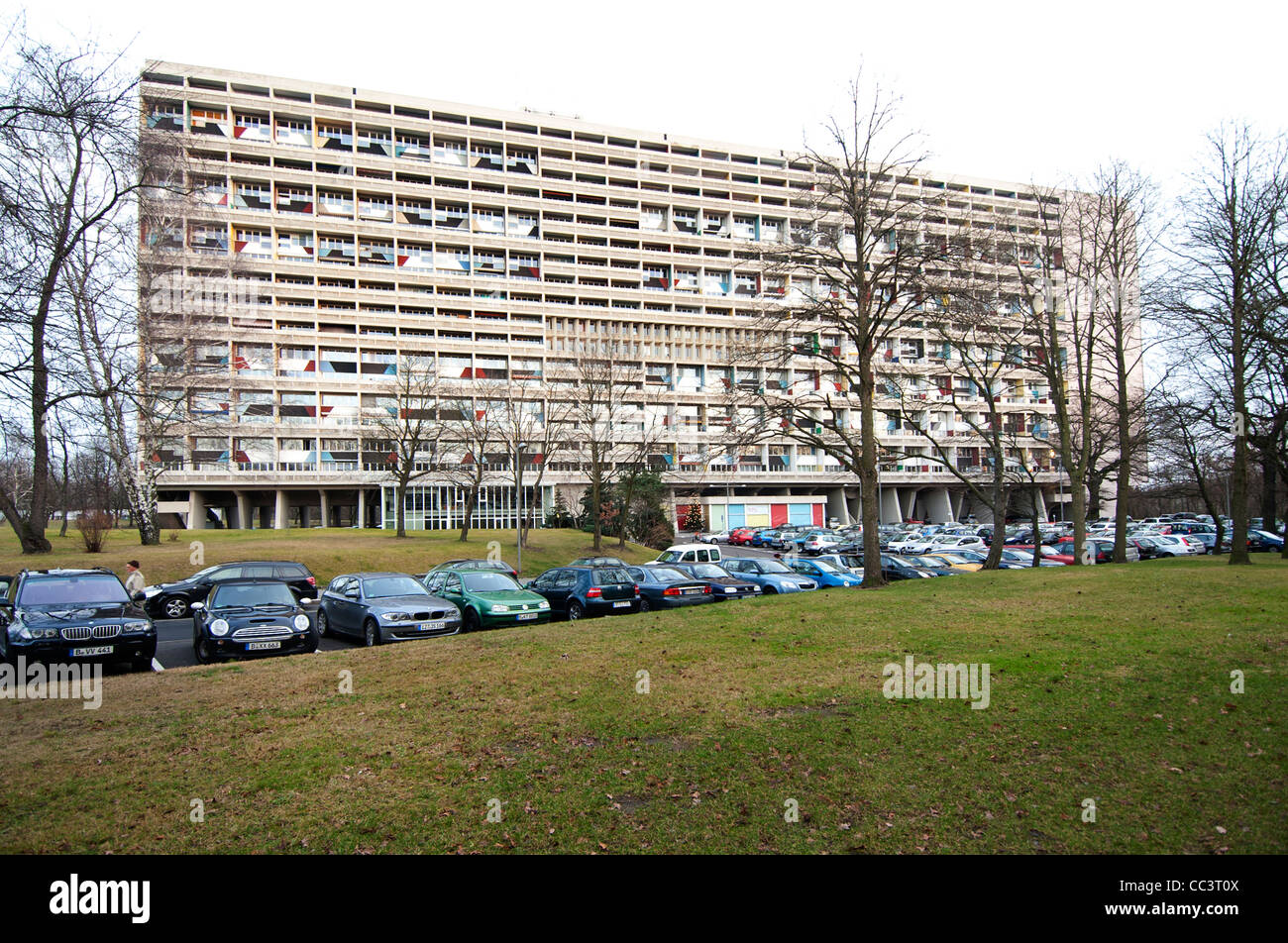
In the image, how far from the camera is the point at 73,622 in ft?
35.4

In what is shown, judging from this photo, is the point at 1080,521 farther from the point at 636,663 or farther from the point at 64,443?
the point at 64,443

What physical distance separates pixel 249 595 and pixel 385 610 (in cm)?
244

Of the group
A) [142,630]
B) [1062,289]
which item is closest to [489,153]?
[1062,289]

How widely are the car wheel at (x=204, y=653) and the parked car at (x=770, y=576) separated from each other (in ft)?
47.6

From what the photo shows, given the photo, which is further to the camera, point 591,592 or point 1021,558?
point 1021,558

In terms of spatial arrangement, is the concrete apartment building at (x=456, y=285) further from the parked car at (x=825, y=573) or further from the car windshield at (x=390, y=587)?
the car windshield at (x=390, y=587)

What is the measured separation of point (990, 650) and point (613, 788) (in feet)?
20.5

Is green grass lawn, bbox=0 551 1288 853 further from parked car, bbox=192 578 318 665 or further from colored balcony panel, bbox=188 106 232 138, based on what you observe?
colored balcony panel, bbox=188 106 232 138

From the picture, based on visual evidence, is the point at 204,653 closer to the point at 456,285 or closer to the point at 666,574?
the point at 666,574

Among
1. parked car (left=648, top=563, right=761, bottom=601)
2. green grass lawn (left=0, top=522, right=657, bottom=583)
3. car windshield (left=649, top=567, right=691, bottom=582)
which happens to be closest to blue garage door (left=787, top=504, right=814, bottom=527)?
green grass lawn (left=0, top=522, right=657, bottom=583)

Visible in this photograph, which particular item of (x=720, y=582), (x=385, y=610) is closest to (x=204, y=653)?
(x=385, y=610)

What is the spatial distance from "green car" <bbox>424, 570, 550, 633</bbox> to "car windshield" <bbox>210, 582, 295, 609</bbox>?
314 centimetres

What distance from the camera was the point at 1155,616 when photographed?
11227 mm

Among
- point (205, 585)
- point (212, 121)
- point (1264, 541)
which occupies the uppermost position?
point (212, 121)
